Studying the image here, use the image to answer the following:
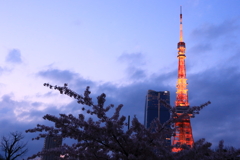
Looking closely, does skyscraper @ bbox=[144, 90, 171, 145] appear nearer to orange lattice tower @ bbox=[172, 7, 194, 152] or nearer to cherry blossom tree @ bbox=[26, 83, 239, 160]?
orange lattice tower @ bbox=[172, 7, 194, 152]

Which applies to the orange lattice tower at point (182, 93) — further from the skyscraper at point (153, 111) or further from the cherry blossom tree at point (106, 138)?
the skyscraper at point (153, 111)

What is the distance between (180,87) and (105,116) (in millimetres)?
58720

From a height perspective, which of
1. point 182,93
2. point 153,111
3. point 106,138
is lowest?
point 106,138

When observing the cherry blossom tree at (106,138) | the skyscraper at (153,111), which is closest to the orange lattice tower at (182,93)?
the cherry blossom tree at (106,138)

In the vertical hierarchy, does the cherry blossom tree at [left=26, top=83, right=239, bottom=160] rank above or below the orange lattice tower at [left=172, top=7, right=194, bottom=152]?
below

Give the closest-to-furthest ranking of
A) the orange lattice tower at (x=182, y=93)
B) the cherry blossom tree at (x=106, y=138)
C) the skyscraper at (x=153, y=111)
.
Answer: the cherry blossom tree at (x=106, y=138) → the orange lattice tower at (x=182, y=93) → the skyscraper at (x=153, y=111)

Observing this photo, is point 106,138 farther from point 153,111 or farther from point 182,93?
point 153,111

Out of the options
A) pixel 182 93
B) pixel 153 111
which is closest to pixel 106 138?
pixel 182 93

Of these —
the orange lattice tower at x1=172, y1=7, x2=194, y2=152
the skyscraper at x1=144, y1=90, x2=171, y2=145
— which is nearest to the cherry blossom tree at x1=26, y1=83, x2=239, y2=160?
the orange lattice tower at x1=172, y1=7, x2=194, y2=152

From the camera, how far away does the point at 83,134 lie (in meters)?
6.14

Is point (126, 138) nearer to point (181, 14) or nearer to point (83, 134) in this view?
point (83, 134)

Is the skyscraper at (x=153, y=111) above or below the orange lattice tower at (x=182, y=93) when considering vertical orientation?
above

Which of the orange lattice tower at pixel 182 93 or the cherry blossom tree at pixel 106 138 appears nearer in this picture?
the cherry blossom tree at pixel 106 138

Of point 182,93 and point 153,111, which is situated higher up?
point 153,111
